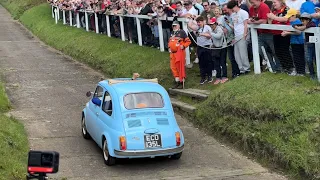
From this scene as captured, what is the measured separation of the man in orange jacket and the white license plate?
4.87 metres

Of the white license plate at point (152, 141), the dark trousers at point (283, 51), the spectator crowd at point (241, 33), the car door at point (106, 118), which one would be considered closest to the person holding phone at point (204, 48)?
the spectator crowd at point (241, 33)

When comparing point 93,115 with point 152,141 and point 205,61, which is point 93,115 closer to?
Answer: point 152,141

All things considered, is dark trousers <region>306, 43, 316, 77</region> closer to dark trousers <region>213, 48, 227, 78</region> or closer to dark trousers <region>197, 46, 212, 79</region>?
dark trousers <region>213, 48, 227, 78</region>

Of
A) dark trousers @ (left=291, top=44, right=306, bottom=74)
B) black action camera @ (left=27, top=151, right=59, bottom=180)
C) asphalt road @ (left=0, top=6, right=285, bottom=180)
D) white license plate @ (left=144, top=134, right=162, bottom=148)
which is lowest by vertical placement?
asphalt road @ (left=0, top=6, right=285, bottom=180)

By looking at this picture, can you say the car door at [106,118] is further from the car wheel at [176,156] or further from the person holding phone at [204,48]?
the person holding phone at [204,48]

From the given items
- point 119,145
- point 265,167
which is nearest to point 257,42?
point 265,167

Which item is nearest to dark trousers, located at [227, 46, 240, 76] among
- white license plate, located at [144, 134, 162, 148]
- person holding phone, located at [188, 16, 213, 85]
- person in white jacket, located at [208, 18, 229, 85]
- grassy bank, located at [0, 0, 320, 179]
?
person in white jacket, located at [208, 18, 229, 85]

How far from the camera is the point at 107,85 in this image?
36.7ft

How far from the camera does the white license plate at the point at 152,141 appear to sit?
975cm

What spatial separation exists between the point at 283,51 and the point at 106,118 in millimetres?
4317

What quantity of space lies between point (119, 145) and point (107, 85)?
189 cm

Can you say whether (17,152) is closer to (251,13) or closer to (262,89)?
(262,89)

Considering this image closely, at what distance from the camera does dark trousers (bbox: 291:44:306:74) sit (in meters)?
11.2

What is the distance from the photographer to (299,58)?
11.3 meters
